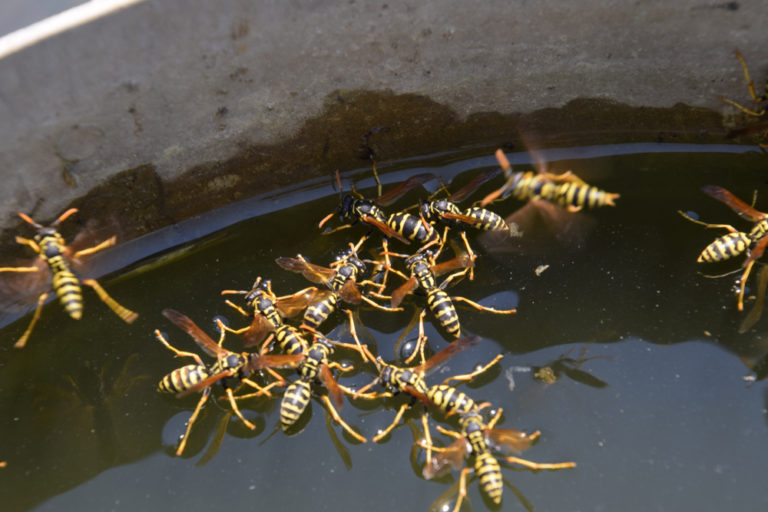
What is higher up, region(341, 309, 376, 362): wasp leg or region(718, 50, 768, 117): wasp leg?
region(718, 50, 768, 117): wasp leg

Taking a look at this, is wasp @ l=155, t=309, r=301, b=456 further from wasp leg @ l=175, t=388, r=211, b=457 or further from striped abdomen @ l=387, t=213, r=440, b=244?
striped abdomen @ l=387, t=213, r=440, b=244

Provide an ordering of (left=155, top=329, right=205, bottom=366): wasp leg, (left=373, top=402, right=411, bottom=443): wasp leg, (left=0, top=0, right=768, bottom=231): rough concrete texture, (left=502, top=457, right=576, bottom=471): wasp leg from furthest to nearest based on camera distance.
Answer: (left=155, top=329, right=205, bottom=366): wasp leg → (left=373, top=402, right=411, bottom=443): wasp leg → (left=502, top=457, right=576, bottom=471): wasp leg → (left=0, top=0, right=768, bottom=231): rough concrete texture

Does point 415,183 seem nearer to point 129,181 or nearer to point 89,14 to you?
point 129,181

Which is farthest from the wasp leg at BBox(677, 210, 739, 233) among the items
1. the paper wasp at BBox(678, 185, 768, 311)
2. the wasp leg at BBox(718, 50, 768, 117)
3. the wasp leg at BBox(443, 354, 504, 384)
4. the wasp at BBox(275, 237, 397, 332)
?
the wasp at BBox(275, 237, 397, 332)

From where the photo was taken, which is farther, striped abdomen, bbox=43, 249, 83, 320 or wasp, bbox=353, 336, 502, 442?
striped abdomen, bbox=43, 249, 83, 320

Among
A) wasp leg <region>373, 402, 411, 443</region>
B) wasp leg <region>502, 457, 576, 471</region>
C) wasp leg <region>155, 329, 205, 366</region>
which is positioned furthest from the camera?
wasp leg <region>155, 329, 205, 366</region>

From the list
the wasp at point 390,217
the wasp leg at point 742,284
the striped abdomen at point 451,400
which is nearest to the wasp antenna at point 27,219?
the wasp at point 390,217
